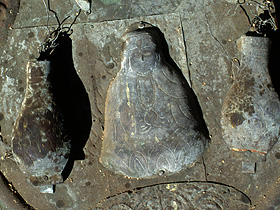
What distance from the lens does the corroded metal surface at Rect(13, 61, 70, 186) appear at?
229cm

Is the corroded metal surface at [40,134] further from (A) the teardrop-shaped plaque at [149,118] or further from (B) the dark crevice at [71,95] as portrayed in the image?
(A) the teardrop-shaped plaque at [149,118]

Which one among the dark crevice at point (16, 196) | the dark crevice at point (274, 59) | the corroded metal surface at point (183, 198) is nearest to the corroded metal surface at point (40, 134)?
the dark crevice at point (16, 196)

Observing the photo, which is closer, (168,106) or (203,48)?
(168,106)

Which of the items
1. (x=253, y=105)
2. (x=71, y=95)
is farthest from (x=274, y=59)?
(x=71, y=95)

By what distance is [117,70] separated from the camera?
2.54 m

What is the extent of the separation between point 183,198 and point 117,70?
4.13 ft

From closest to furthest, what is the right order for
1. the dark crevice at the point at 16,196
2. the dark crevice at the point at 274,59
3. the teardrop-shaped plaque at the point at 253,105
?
the teardrop-shaped plaque at the point at 253,105 < the dark crevice at the point at 274,59 < the dark crevice at the point at 16,196

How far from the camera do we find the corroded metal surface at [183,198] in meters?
2.42

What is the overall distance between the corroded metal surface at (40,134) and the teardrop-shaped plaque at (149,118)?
16.5 inches

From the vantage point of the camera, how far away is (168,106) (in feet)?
7.68

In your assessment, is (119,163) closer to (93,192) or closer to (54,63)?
(93,192)

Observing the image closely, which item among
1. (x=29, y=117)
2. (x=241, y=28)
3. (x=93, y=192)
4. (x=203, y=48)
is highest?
(x=241, y=28)

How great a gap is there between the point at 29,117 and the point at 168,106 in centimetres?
114

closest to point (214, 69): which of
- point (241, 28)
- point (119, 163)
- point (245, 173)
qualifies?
point (241, 28)
